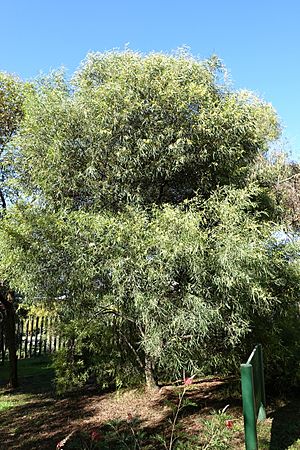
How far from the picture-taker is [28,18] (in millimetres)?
6262

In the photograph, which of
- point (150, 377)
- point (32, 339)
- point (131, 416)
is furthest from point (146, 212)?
point (32, 339)

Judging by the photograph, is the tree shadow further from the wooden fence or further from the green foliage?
the wooden fence

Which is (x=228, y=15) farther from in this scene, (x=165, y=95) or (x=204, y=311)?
(x=204, y=311)

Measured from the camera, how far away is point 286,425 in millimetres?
4879

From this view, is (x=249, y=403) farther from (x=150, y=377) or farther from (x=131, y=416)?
(x=150, y=377)

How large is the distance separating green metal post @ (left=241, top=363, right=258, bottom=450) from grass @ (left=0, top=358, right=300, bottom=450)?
737 mm

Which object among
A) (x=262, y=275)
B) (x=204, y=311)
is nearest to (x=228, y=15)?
(x=262, y=275)

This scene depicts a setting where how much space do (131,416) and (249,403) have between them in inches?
63.6

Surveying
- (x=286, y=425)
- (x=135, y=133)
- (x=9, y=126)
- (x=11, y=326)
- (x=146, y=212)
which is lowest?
(x=286, y=425)

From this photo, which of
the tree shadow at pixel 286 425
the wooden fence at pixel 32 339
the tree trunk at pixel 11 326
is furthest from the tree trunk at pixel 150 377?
the wooden fence at pixel 32 339

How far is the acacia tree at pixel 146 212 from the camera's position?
467cm

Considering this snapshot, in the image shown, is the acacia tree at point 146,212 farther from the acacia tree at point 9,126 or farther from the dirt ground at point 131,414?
the acacia tree at point 9,126

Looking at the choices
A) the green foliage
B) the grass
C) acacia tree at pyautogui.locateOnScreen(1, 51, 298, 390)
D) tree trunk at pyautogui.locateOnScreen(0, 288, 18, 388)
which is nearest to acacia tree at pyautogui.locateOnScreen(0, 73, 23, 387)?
tree trunk at pyautogui.locateOnScreen(0, 288, 18, 388)

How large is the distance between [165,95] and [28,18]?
268cm
